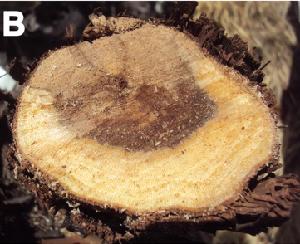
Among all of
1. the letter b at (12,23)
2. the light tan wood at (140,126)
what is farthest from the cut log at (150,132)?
the letter b at (12,23)

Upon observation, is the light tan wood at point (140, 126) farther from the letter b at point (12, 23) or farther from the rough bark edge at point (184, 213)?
the letter b at point (12, 23)

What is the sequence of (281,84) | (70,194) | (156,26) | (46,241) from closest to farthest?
(70,194), (156,26), (46,241), (281,84)

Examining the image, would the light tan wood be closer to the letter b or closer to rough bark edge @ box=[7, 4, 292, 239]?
rough bark edge @ box=[7, 4, 292, 239]

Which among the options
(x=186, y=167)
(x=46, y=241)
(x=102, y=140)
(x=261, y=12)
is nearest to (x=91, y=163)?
(x=102, y=140)

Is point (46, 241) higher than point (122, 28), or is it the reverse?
point (122, 28)

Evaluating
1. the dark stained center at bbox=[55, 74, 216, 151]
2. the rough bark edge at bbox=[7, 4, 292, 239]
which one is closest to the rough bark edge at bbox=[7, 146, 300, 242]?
the rough bark edge at bbox=[7, 4, 292, 239]

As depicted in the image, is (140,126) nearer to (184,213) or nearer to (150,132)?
(150,132)

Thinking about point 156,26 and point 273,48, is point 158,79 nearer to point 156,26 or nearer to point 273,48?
point 156,26
